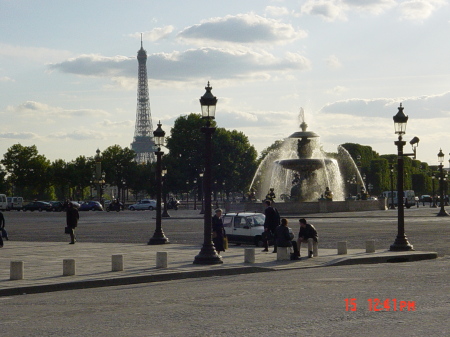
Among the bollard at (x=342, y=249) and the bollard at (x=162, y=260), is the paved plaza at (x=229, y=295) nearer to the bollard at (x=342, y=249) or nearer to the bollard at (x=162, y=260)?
the bollard at (x=162, y=260)

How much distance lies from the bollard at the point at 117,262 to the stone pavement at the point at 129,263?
13 centimetres

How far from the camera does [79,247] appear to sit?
28.3 metres

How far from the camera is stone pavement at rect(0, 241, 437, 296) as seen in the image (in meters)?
16.8

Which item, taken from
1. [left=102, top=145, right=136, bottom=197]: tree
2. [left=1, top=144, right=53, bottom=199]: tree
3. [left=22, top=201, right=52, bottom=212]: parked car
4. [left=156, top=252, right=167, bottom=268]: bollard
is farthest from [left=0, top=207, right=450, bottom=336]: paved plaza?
[left=102, top=145, right=136, bottom=197]: tree

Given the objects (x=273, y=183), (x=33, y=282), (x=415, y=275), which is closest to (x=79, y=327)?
(x=33, y=282)

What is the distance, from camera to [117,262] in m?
18.7

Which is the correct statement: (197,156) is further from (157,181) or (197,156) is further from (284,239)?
(284,239)

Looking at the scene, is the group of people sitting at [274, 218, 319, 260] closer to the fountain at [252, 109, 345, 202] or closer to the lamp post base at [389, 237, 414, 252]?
the lamp post base at [389, 237, 414, 252]

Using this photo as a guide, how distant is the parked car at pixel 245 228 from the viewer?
1125 inches

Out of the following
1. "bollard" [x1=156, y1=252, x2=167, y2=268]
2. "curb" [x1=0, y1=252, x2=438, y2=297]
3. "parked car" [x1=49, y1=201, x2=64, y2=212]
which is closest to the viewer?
"curb" [x1=0, y1=252, x2=438, y2=297]
